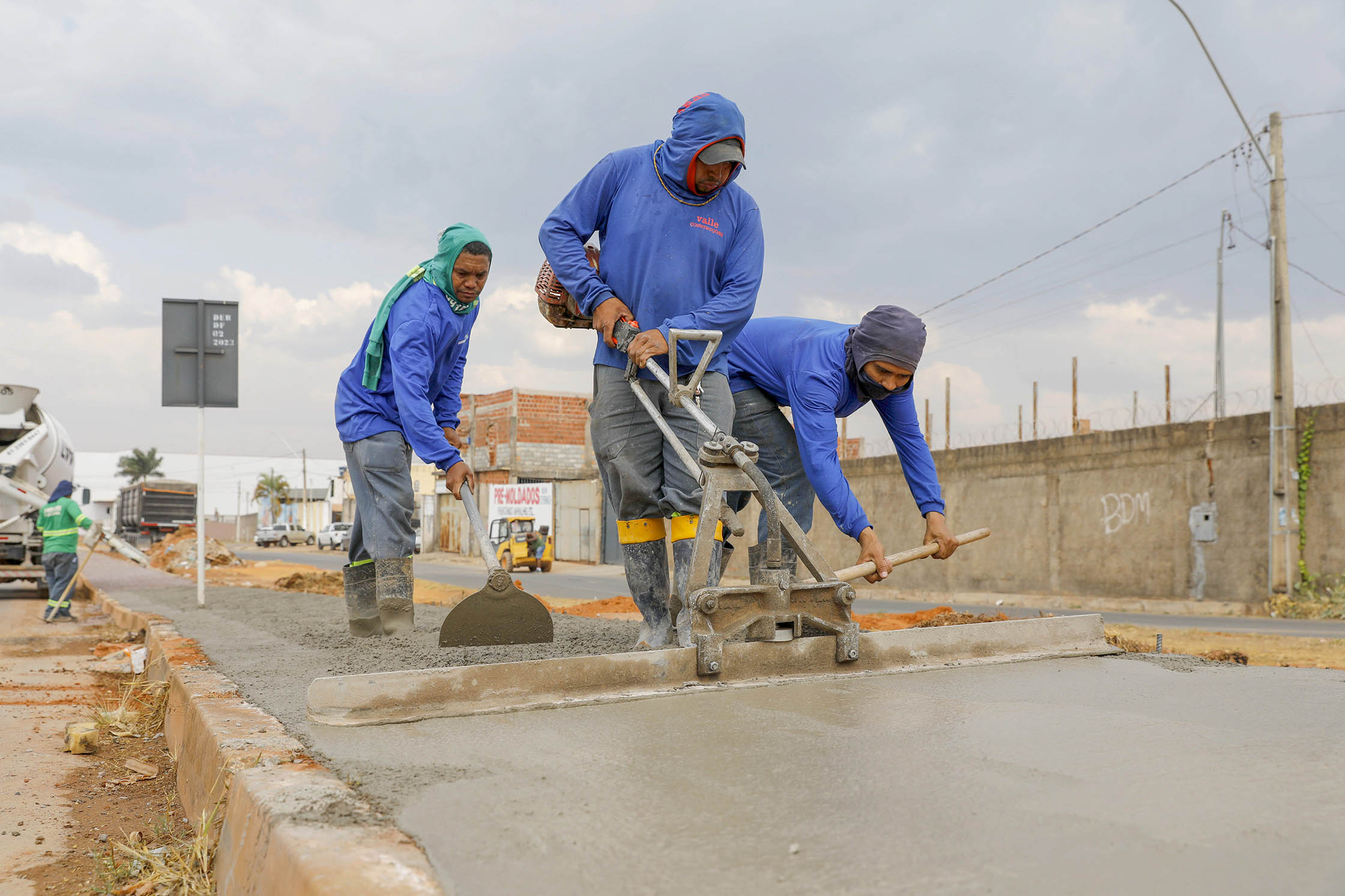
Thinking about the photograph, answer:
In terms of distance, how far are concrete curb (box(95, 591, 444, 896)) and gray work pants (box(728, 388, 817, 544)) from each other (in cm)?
235

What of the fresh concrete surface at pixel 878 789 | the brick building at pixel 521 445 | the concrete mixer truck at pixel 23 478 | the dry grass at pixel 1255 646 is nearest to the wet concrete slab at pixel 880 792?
A: the fresh concrete surface at pixel 878 789

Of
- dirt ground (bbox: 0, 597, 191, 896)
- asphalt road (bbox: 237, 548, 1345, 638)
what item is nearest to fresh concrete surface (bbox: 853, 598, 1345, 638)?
asphalt road (bbox: 237, 548, 1345, 638)

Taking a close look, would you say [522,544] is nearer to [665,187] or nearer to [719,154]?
[665,187]

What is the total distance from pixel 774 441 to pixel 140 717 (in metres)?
2.96

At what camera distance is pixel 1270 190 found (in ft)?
45.4

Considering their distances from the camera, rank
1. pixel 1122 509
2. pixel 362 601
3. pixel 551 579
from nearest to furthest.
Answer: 1. pixel 362 601
2. pixel 1122 509
3. pixel 551 579

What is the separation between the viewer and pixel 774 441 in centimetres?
429

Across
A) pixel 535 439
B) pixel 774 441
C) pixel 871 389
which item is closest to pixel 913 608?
pixel 774 441

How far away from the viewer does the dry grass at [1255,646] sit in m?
6.04

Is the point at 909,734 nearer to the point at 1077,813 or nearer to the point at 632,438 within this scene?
the point at 1077,813

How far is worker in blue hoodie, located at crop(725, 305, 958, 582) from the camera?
364 cm

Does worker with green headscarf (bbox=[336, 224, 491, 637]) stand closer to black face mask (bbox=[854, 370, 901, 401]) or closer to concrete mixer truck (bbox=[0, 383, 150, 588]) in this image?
black face mask (bbox=[854, 370, 901, 401])

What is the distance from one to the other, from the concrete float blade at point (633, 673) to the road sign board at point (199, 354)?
22.0ft

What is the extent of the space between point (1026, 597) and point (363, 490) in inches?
523
